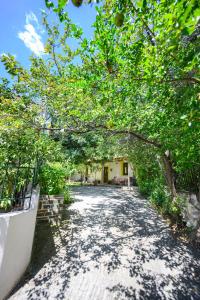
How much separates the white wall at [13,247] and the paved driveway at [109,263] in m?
0.25

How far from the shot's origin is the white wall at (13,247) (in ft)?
10.5

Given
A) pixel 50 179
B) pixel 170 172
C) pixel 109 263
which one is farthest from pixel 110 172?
pixel 109 263

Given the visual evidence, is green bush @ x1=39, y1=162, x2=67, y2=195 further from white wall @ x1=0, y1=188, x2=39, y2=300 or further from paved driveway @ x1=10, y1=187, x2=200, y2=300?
white wall @ x1=0, y1=188, x2=39, y2=300

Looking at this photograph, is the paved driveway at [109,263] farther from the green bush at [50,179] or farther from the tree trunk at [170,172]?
the tree trunk at [170,172]

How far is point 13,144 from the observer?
17.1 ft

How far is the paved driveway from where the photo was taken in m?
3.44

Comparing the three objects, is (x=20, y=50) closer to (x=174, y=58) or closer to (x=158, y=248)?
(x=174, y=58)

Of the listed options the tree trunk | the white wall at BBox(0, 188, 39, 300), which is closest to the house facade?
the tree trunk

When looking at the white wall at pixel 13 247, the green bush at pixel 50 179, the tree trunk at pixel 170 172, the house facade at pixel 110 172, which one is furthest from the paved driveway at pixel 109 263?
the house facade at pixel 110 172

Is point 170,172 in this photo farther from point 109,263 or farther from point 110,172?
point 110,172

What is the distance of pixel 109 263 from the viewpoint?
14.3ft

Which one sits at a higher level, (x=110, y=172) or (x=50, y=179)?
(x=110, y=172)

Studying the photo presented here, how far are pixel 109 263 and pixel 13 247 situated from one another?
93.6 inches

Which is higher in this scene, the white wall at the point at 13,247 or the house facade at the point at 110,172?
the house facade at the point at 110,172
